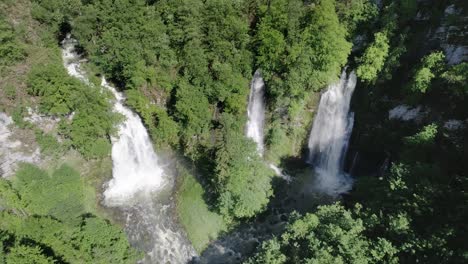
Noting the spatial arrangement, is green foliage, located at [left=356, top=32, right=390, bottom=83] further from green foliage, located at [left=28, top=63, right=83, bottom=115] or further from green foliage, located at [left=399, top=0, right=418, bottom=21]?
green foliage, located at [left=28, top=63, right=83, bottom=115]

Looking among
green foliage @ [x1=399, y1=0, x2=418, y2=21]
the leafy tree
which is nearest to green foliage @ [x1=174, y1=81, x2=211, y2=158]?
the leafy tree

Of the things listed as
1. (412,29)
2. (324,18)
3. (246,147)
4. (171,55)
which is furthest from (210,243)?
(412,29)

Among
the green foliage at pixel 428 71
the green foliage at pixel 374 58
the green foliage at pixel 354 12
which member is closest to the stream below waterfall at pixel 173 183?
the green foliage at pixel 374 58

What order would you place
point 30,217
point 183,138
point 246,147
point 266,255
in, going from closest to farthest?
point 266,255
point 30,217
point 246,147
point 183,138

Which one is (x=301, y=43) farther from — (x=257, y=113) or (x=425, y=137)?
(x=425, y=137)

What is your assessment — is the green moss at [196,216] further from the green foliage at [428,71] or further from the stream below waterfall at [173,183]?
the green foliage at [428,71]

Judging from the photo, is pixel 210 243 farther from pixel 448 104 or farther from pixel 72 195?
pixel 448 104
